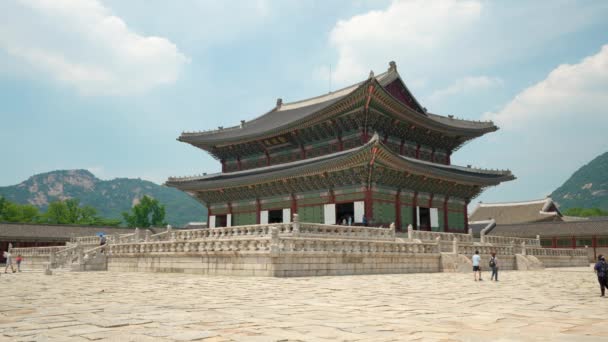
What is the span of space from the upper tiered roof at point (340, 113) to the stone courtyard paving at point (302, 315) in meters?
18.6

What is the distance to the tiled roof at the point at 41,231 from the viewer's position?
3956 centimetres

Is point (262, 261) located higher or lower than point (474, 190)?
lower

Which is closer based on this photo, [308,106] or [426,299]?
[426,299]

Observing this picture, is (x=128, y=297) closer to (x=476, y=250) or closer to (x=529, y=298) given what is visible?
(x=529, y=298)

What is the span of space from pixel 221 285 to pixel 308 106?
3125cm

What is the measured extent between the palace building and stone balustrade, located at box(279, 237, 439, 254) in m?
6.39

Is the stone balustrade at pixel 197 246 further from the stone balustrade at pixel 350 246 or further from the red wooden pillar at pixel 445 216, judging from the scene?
the red wooden pillar at pixel 445 216

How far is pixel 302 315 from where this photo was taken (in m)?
8.02

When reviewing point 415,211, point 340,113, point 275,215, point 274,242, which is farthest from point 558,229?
point 274,242

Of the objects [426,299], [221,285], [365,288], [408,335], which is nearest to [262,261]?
[221,285]

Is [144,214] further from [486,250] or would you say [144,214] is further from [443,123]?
[486,250]

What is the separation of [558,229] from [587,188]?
129766 mm

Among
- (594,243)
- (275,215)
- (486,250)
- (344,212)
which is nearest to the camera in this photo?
(486,250)

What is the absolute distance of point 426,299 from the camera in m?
10.6
